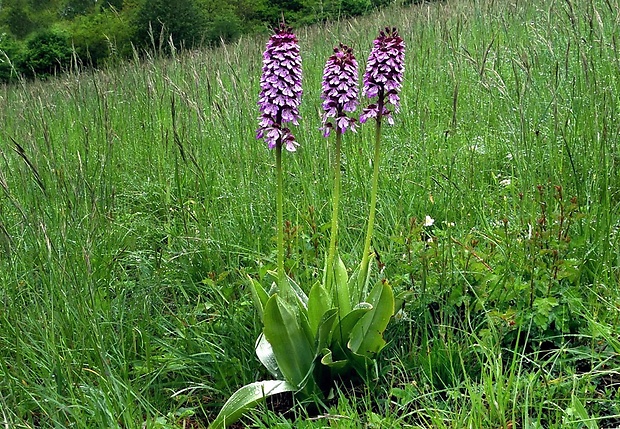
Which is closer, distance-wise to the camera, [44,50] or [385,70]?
[385,70]

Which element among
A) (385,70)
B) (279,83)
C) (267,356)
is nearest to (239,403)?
(267,356)

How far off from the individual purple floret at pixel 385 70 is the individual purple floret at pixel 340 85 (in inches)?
2.8

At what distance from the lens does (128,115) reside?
450 cm

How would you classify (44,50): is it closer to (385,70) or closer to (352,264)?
(352,264)

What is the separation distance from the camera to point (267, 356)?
6.17 ft

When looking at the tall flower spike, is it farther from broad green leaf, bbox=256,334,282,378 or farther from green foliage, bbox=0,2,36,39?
green foliage, bbox=0,2,36,39

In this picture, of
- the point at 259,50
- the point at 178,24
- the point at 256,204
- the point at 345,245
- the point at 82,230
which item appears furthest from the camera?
the point at 178,24

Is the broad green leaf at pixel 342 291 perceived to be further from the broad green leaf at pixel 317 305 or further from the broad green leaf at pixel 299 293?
the broad green leaf at pixel 299 293

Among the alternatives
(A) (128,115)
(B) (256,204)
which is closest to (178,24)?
(A) (128,115)

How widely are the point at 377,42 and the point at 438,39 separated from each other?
349 cm

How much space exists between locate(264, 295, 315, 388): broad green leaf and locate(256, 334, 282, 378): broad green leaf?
62 millimetres

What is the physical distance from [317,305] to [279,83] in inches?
28.6

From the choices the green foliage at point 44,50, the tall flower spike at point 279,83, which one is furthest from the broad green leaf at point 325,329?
the green foliage at point 44,50

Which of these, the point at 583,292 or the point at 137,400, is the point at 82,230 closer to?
the point at 137,400
